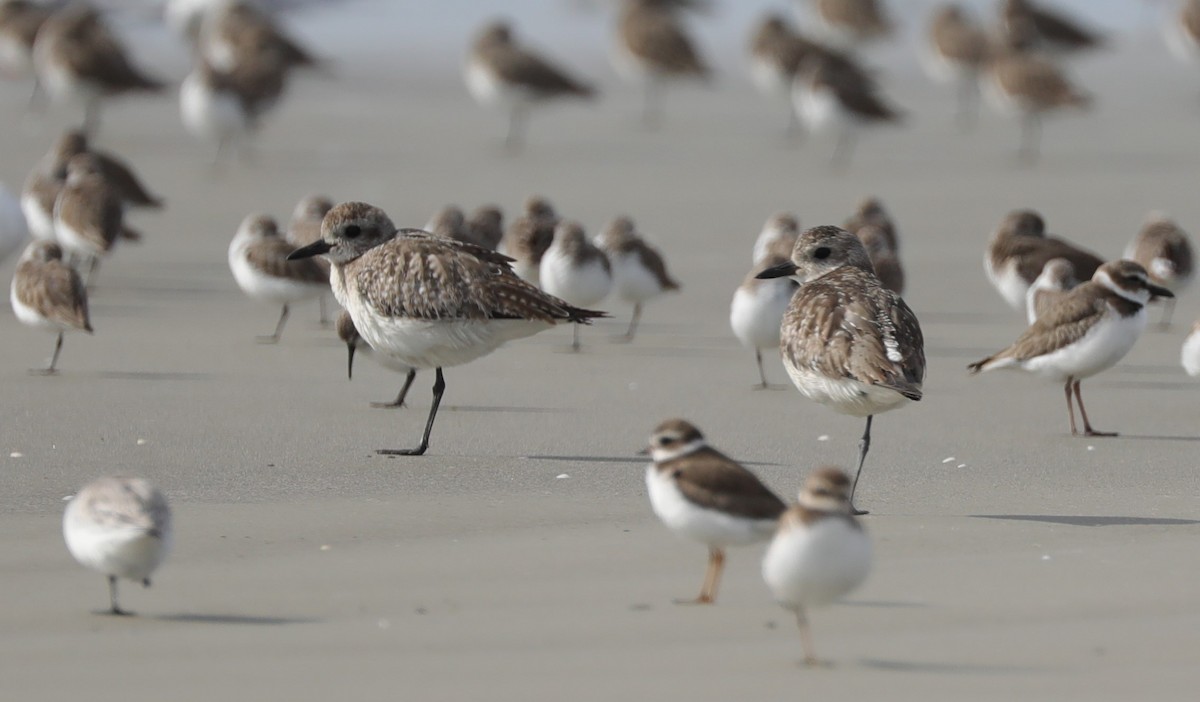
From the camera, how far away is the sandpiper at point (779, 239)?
12.4 meters

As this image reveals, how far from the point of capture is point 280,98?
66.7 ft

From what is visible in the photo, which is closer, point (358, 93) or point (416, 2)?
point (358, 93)

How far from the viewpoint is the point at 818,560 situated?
5.43 metres

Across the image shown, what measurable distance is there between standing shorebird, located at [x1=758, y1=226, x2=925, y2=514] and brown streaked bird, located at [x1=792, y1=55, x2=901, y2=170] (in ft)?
40.0

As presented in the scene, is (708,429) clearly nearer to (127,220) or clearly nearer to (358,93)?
(127,220)

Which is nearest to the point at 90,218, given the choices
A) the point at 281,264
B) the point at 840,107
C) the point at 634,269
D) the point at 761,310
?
the point at 281,264

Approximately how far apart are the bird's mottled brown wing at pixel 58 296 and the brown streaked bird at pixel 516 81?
35.0ft

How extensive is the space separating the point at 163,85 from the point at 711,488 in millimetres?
16222

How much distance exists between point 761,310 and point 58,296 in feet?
12.6

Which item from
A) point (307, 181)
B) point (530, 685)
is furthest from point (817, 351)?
point (307, 181)

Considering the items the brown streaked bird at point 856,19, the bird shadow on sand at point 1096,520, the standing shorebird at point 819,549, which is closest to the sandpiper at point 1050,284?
the bird shadow on sand at point 1096,520

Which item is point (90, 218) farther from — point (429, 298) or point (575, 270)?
point (429, 298)

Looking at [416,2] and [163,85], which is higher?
[416,2]

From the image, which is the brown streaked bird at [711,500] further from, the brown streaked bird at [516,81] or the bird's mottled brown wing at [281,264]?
the brown streaked bird at [516,81]
